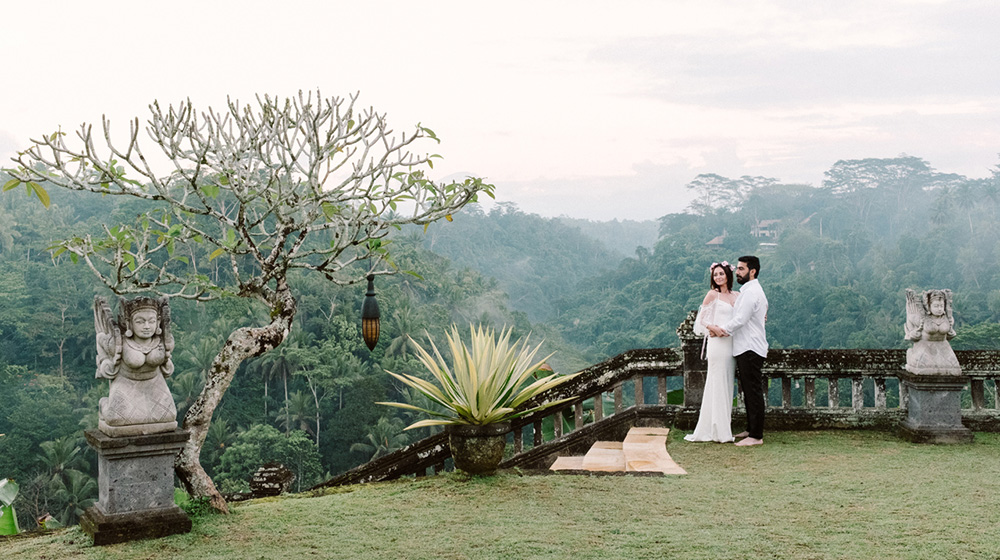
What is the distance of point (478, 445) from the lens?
5484 millimetres

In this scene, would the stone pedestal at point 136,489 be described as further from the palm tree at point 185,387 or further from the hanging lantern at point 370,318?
the palm tree at point 185,387

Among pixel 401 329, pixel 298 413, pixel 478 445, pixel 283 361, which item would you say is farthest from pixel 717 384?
pixel 401 329

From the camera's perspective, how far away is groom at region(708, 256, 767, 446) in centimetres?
662

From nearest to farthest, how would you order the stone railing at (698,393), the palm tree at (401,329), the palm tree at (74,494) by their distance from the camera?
1. the stone railing at (698,393)
2. the palm tree at (74,494)
3. the palm tree at (401,329)

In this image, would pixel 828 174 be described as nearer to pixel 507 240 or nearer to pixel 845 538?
pixel 507 240

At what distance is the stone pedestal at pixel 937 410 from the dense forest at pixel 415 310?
46.3 ft

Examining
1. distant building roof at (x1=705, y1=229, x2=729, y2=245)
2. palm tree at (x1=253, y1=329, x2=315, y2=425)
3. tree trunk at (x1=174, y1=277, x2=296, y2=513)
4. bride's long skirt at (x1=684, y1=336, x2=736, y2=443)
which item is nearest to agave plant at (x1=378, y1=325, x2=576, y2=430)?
tree trunk at (x1=174, y1=277, x2=296, y2=513)

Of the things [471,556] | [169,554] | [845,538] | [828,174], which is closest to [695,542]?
[845,538]

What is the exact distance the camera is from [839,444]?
683 cm

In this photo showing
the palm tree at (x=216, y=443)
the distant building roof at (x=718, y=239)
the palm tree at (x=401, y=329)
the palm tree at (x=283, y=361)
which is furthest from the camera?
the distant building roof at (x=718, y=239)

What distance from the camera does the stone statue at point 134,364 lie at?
423cm

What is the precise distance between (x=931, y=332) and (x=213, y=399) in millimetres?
5576

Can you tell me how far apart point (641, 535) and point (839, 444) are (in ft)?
10.9

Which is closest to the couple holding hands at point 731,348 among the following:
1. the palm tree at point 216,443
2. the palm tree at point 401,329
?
the palm tree at point 216,443
